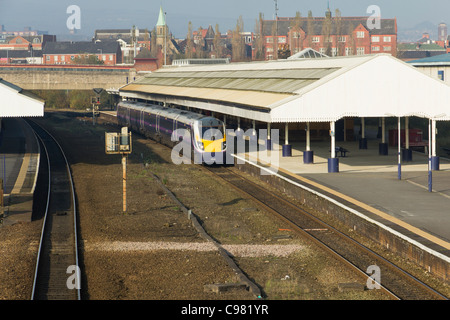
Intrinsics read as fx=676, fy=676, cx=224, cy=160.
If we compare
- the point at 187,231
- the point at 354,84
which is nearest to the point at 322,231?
the point at 187,231

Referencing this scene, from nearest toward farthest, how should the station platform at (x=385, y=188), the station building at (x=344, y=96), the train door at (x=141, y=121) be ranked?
A: 1. the station platform at (x=385, y=188)
2. the station building at (x=344, y=96)
3. the train door at (x=141, y=121)

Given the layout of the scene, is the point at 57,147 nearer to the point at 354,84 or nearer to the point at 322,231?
the point at 354,84

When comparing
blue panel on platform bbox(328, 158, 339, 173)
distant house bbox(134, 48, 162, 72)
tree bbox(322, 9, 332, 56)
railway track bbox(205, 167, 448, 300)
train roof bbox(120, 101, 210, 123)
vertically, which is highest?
tree bbox(322, 9, 332, 56)

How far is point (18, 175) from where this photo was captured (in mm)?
32531

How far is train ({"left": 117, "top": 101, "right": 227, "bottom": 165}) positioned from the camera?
36781mm

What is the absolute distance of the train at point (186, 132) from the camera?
36781 millimetres

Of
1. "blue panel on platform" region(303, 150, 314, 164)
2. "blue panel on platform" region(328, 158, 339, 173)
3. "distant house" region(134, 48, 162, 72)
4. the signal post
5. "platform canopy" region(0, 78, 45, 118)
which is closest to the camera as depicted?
the signal post

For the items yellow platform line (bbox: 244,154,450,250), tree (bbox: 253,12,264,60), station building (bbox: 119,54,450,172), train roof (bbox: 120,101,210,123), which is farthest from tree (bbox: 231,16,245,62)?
yellow platform line (bbox: 244,154,450,250)

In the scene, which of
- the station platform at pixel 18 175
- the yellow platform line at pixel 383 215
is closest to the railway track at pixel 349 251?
the yellow platform line at pixel 383 215

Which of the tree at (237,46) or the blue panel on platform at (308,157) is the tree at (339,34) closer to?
the tree at (237,46)

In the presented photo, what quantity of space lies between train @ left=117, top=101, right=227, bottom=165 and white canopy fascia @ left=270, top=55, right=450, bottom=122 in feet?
17.7

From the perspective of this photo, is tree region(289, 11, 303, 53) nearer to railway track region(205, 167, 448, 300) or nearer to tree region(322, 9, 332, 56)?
tree region(322, 9, 332, 56)

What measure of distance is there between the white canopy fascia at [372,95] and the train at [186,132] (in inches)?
212

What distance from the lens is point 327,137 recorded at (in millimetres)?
49031
